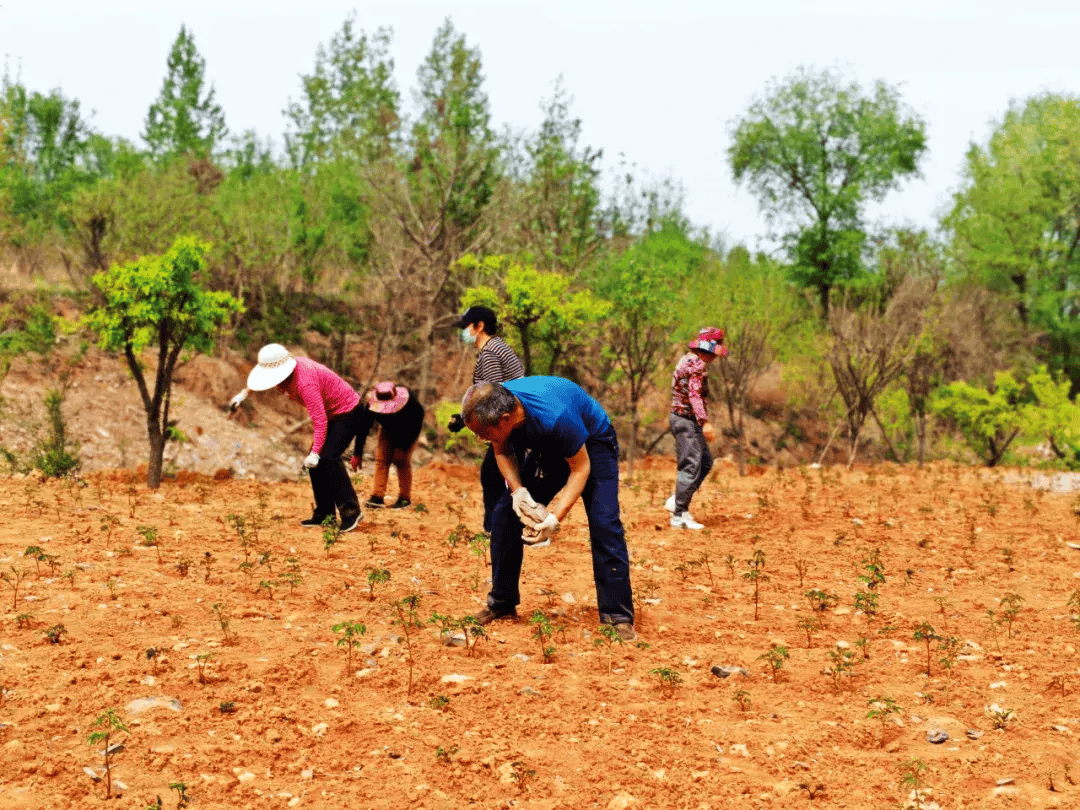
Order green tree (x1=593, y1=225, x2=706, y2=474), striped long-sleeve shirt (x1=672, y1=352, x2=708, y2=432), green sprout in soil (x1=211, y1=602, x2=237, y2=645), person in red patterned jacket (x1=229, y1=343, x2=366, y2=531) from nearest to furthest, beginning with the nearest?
green sprout in soil (x1=211, y1=602, x2=237, y2=645), person in red patterned jacket (x1=229, y1=343, x2=366, y2=531), striped long-sleeve shirt (x1=672, y1=352, x2=708, y2=432), green tree (x1=593, y1=225, x2=706, y2=474)

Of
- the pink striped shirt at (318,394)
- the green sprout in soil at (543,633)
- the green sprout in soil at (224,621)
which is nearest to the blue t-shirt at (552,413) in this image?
the green sprout in soil at (543,633)

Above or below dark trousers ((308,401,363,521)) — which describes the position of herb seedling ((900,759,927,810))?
below

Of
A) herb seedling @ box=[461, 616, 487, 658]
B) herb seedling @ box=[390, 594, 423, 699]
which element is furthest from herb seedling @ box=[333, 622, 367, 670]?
herb seedling @ box=[461, 616, 487, 658]

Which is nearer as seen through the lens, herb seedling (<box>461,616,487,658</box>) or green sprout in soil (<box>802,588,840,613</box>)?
herb seedling (<box>461,616,487,658</box>)

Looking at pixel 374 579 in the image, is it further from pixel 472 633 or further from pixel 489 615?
pixel 472 633

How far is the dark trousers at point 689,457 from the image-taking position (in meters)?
8.59

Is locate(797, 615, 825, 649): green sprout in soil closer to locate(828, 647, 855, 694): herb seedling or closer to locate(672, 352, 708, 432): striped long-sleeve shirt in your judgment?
locate(828, 647, 855, 694): herb seedling

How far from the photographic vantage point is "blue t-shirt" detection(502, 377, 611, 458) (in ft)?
15.9

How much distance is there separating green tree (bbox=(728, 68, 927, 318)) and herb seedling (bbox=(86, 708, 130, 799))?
125 feet

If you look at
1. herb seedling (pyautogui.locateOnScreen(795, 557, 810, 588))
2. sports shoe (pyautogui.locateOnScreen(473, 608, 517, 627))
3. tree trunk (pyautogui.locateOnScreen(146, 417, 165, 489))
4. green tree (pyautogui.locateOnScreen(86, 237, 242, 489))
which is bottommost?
sports shoe (pyautogui.locateOnScreen(473, 608, 517, 627))

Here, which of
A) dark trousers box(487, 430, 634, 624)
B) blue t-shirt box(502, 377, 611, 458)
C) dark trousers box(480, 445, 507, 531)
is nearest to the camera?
blue t-shirt box(502, 377, 611, 458)

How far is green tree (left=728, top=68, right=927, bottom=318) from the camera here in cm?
3919

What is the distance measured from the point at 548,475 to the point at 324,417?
2825mm

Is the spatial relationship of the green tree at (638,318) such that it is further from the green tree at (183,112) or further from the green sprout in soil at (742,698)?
the green tree at (183,112)
